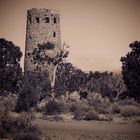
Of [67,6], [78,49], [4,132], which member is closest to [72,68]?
[78,49]

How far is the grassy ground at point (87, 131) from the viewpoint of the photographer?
927 cm

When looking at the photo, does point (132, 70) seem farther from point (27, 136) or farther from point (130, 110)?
point (27, 136)

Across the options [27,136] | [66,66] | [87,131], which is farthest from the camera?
[66,66]

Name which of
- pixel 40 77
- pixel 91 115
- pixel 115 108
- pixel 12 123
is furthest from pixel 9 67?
pixel 115 108

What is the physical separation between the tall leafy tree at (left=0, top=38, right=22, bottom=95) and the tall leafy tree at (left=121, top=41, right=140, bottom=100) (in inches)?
90.1

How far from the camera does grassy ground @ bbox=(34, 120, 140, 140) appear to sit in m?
9.27

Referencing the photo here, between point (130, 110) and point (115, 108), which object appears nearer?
point (130, 110)

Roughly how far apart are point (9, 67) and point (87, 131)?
7.23 ft

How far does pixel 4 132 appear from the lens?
948 cm

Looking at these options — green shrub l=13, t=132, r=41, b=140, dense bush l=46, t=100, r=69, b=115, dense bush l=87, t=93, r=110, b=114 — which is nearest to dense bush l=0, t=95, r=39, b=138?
green shrub l=13, t=132, r=41, b=140

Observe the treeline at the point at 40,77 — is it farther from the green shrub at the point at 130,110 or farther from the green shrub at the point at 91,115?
the green shrub at the point at 91,115

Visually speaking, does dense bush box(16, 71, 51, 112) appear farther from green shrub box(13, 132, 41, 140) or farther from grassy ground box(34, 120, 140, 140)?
green shrub box(13, 132, 41, 140)

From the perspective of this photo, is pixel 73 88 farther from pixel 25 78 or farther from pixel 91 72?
pixel 25 78

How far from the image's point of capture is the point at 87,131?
976 centimetres
